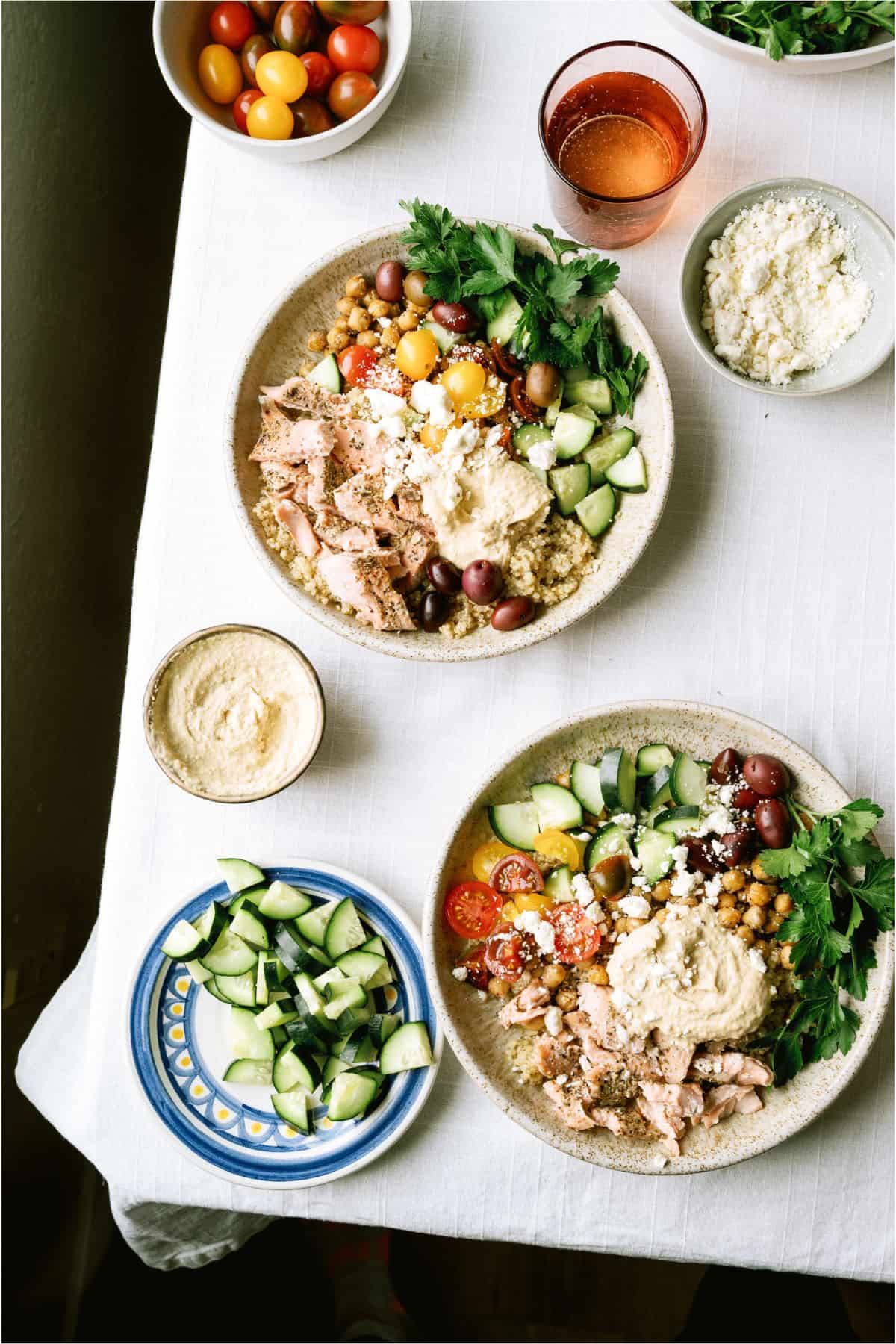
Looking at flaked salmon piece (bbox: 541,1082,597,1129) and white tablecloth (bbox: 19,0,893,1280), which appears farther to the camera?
white tablecloth (bbox: 19,0,893,1280)

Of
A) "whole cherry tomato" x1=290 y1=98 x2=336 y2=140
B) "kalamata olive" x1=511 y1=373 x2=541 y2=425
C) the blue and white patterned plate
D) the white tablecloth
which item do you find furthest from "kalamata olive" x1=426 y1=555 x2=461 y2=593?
"whole cherry tomato" x1=290 y1=98 x2=336 y2=140

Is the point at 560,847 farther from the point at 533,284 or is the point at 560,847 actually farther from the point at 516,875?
the point at 533,284

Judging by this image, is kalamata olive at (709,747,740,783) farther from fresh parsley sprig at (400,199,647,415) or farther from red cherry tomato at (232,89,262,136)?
red cherry tomato at (232,89,262,136)

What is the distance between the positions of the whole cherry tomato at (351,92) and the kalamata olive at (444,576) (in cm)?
73

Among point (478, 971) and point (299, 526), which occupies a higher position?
point (299, 526)

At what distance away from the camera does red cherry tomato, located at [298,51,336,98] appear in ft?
5.42

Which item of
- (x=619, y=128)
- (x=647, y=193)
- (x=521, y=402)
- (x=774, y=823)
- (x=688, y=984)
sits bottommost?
(x=688, y=984)

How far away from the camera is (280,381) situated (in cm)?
171

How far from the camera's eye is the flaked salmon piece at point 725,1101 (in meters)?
1.58

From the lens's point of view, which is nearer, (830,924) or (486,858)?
(830,924)

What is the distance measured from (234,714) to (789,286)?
3.53 feet

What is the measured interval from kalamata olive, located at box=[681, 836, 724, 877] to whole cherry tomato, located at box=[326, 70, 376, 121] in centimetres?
127

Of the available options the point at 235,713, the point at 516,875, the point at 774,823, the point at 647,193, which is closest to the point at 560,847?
the point at 516,875

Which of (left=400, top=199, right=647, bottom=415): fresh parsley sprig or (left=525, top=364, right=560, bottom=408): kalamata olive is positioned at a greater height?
(left=400, top=199, right=647, bottom=415): fresh parsley sprig
